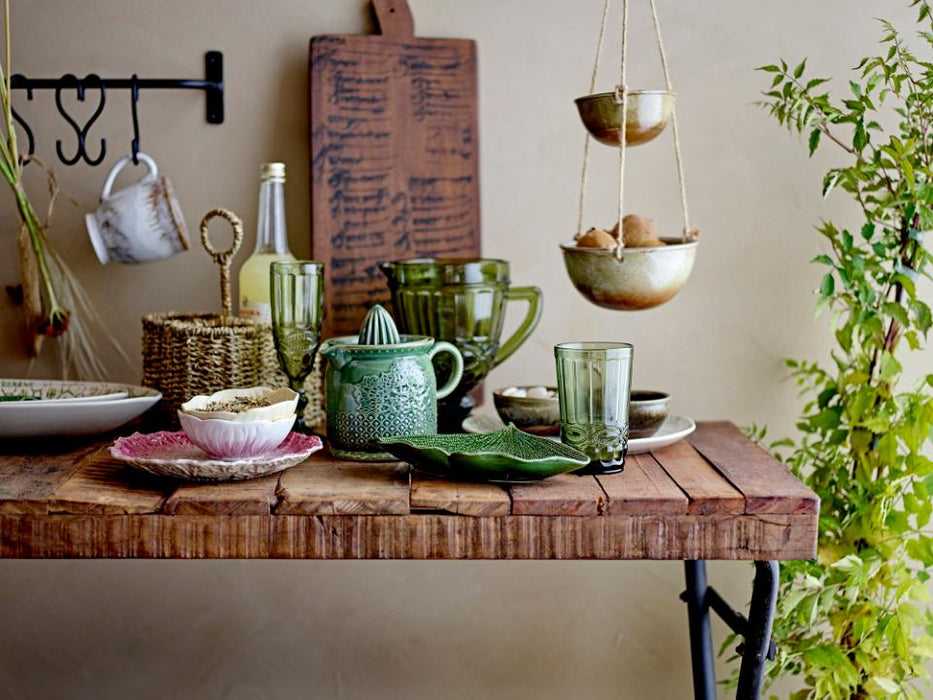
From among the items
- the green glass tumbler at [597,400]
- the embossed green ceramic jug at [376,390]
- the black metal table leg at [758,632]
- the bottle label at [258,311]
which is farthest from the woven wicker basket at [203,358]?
the black metal table leg at [758,632]

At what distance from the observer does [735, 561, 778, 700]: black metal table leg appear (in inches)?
43.2

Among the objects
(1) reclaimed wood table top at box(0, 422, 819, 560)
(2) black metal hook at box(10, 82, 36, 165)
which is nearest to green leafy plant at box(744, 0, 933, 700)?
(1) reclaimed wood table top at box(0, 422, 819, 560)

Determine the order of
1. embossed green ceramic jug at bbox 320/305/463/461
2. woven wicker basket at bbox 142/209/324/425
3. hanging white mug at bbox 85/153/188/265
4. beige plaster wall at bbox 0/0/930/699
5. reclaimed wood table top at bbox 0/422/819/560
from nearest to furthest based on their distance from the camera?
reclaimed wood table top at bbox 0/422/819/560 → embossed green ceramic jug at bbox 320/305/463/461 → woven wicker basket at bbox 142/209/324/425 → hanging white mug at bbox 85/153/188/265 → beige plaster wall at bbox 0/0/930/699

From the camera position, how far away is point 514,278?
5.28ft

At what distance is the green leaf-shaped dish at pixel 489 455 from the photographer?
3.51 feet

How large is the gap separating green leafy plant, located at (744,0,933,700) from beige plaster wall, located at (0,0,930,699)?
0.14 m

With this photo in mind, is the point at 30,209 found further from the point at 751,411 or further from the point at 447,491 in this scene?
the point at 751,411

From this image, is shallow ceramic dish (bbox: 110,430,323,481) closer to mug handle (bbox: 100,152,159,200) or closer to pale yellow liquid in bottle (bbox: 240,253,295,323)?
pale yellow liquid in bottle (bbox: 240,253,295,323)

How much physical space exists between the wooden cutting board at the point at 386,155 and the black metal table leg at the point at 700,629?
0.57 metres

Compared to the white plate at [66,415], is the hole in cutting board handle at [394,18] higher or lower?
higher

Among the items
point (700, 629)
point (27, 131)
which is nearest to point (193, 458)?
point (27, 131)

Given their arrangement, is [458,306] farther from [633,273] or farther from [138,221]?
[138,221]

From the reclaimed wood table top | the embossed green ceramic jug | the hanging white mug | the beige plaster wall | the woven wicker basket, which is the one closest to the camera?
the reclaimed wood table top

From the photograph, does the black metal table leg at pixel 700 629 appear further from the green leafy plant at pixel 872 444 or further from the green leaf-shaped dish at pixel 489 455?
the green leaf-shaped dish at pixel 489 455
